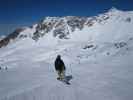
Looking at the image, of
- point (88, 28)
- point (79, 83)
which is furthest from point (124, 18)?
point (79, 83)

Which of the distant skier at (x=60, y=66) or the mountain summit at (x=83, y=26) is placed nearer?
the distant skier at (x=60, y=66)

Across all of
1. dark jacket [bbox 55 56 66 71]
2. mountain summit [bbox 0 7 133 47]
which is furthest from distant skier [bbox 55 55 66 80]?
mountain summit [bbox 0 7 133 47]

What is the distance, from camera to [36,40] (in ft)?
314

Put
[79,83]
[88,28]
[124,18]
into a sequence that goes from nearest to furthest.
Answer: [79,83], [124,18], [88,28]

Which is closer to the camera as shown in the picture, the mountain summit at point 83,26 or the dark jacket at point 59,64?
the dark jacket at point 59,64

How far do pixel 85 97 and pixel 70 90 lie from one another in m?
1.11

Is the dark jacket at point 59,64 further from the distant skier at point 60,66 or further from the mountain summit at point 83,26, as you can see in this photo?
the mountain summit at point 83,26

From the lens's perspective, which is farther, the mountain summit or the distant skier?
the mountain summit

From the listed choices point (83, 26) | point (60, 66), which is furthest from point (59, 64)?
point (83, 26)

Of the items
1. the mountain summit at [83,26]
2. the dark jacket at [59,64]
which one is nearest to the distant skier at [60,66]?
the dark jacket at [59,64]

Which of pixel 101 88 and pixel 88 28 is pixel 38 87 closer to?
pixel 101 88

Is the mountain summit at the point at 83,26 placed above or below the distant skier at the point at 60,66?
above

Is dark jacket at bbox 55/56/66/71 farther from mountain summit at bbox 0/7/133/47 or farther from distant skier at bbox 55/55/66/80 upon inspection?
mountain summit at bbox 0/7/133/47

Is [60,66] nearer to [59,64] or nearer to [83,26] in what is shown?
[59,64]
